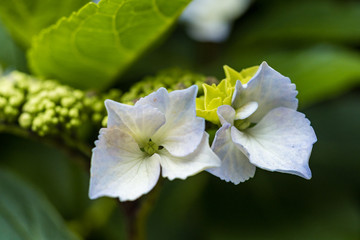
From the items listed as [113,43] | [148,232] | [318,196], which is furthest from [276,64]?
[148,232]

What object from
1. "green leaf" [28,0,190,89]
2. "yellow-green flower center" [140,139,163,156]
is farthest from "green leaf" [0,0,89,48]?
"yellow-green flower center" [140,139,163,156]

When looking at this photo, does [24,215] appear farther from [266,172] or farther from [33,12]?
[266,172]

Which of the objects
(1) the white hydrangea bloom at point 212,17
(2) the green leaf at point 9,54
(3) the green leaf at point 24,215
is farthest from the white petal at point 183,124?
(1) the white hydrangea bloom at point 212,17

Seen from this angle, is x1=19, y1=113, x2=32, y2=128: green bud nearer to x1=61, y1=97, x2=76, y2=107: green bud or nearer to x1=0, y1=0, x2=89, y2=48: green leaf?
x1=61, y1=97, x2=76, y2=107: green bud

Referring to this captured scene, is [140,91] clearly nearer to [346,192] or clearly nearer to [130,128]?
[130,128]

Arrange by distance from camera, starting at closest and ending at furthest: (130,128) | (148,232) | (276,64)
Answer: (130,128), (276,64), (148,232)

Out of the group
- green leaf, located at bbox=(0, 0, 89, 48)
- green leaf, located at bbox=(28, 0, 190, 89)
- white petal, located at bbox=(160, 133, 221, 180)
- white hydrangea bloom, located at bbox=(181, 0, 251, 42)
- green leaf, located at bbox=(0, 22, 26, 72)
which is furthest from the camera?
white hydrangea bloom, located at bbox=(181, 0, 251, 42)

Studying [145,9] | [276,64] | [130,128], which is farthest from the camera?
[276,64]
